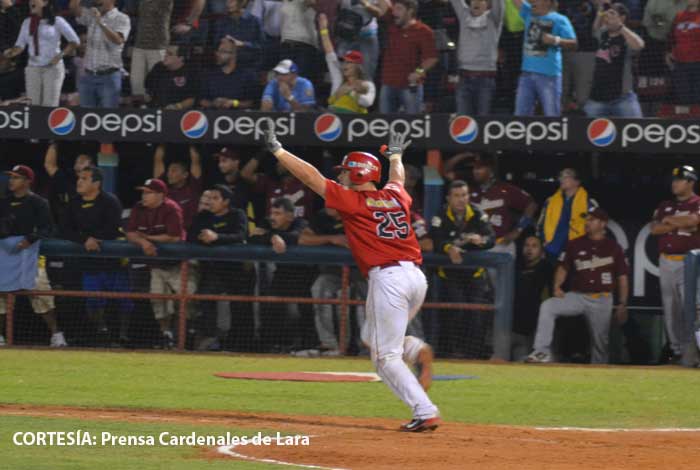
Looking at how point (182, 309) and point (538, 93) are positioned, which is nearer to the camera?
point (182, 309)

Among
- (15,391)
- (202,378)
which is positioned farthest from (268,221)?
(15,391)

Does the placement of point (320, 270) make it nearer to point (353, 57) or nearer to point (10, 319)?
point (353, 57)

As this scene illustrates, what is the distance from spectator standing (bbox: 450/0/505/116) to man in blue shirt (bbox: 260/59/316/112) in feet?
5.76

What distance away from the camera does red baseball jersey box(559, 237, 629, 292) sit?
593 inches

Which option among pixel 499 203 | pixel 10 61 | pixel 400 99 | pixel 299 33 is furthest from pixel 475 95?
pixel 10 61

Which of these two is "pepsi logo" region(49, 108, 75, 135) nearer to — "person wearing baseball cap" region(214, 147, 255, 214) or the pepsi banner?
the pepsi banner

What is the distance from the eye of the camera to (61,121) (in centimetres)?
1591

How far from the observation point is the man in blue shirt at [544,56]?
50.4 feet

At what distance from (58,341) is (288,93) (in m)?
3.84

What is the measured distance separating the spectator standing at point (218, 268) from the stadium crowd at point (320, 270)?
1cm

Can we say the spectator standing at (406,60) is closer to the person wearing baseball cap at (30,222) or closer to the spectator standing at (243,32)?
the spectator standing at (243,32)

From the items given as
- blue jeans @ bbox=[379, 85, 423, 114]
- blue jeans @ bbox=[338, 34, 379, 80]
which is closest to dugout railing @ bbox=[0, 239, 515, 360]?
blue jeans @ bbox=[379, 85, 423, 114]

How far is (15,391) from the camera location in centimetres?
1105

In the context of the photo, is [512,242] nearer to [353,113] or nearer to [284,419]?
[353,113]
